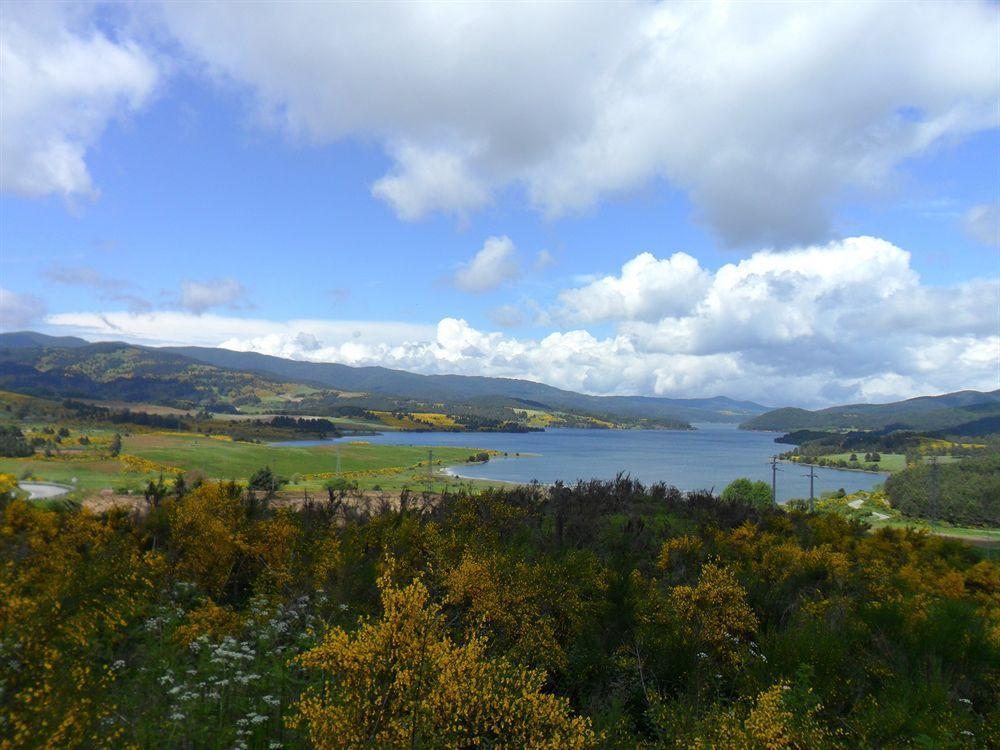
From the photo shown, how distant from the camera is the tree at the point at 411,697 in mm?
4613

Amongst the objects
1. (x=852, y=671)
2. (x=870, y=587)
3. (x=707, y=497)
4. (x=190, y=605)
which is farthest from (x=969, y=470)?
(x=190, y=605)

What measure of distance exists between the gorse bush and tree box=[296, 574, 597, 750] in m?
0.02

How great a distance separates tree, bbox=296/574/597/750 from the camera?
15.1 ft

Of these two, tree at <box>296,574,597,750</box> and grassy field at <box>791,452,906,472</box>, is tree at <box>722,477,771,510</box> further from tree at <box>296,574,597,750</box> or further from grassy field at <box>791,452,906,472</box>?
grassy field at <box>791,452,906,472</box>

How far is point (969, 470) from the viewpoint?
77.0m

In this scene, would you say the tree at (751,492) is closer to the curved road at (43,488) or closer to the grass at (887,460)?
the curved road at (43,488)

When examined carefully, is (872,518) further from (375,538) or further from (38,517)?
(38,517)

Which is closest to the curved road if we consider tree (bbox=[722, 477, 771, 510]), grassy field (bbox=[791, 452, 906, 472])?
tree (bbox=[722, 477, 771, 510])

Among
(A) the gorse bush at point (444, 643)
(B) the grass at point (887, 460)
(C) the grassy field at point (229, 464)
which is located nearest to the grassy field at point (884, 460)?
(B) the grass at point (887, 460)

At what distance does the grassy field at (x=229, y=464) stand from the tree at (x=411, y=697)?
31045 millimetres

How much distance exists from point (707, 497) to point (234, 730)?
2881cm

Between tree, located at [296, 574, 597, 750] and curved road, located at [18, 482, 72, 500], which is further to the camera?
curved road, located at [18, 482, 72, 500]

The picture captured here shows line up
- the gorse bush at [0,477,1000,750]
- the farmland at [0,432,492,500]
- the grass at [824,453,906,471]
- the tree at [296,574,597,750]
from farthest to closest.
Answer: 1. the grass at [824,453,906,471]
2. the farmland at [0,432,492,500]
3. the gorse bush at [0,477,1000,750]
4. the tree at [296,574,597,750]

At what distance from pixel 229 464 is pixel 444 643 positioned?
209 ft
